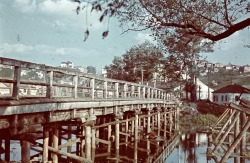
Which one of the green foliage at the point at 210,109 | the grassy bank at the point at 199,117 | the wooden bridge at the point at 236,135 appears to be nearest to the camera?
the wooden bridge at the point at 236,135

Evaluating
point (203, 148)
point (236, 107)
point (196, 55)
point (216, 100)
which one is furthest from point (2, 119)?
point (216, 100)

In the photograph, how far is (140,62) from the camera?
62.6 metres

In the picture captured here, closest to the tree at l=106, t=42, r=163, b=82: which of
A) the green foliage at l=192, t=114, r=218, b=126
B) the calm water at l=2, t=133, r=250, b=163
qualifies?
the green foliage at l=192, t=114, r=218, b=126

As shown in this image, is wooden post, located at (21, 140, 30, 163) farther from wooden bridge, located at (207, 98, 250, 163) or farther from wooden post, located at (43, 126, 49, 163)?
wooden bridge, located at (207, 98, 250, 163)

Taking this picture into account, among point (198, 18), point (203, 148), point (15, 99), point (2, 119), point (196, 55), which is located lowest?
point (203, 148)

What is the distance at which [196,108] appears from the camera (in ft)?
151

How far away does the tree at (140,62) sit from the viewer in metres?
60.1

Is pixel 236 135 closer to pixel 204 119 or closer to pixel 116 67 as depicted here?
pixel 204 119

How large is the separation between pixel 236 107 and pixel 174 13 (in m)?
3.81

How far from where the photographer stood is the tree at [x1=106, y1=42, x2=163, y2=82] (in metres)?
60.1

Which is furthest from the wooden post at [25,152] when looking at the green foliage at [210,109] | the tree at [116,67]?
the tree at [116,67]

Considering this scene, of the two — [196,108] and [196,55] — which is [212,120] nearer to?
[196,108]

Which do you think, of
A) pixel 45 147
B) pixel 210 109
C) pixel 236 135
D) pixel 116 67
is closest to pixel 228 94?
pixel 210 109

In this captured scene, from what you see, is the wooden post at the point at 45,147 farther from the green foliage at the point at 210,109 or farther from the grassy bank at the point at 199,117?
the green foliage at the point at 210,109
